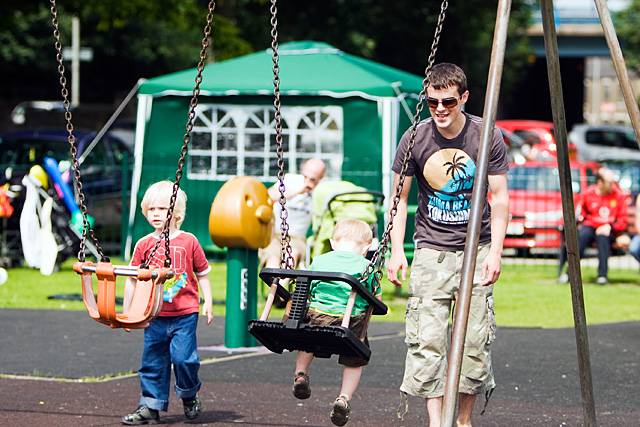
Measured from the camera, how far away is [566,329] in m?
11.5

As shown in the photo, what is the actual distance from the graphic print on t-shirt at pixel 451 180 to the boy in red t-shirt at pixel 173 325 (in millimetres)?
1429

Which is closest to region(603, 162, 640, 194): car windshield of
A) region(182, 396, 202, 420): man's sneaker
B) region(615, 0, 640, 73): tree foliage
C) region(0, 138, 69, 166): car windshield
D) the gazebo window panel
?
the gazebo window panel

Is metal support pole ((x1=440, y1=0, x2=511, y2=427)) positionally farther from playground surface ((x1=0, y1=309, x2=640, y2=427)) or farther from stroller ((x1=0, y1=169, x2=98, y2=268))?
stroller ((x1=0, y1=169, x2=98, y2=268))

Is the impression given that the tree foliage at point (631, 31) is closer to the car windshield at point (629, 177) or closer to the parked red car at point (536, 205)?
the car windshield at point (629, 177)

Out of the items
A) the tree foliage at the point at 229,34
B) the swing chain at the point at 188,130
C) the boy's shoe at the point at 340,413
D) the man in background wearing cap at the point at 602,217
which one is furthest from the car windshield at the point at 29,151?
the boy's shoe at the point at 340,413

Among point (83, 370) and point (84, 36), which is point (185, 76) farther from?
point (84, 36)

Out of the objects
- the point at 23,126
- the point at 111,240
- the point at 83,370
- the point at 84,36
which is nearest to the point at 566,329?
the point at 83,370

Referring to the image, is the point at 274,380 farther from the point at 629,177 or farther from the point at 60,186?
the point at 629,177

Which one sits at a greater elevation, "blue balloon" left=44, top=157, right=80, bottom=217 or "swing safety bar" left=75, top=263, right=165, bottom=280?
"swing safety bar" left=75, top=263, right=165, bottom=280

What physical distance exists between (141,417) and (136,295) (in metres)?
1.03

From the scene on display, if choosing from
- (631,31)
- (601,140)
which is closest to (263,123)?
(601,140)

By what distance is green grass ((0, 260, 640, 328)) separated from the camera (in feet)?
42.3

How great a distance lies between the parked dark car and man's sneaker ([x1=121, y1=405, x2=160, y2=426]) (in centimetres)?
1057

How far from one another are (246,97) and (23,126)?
1049 inches
